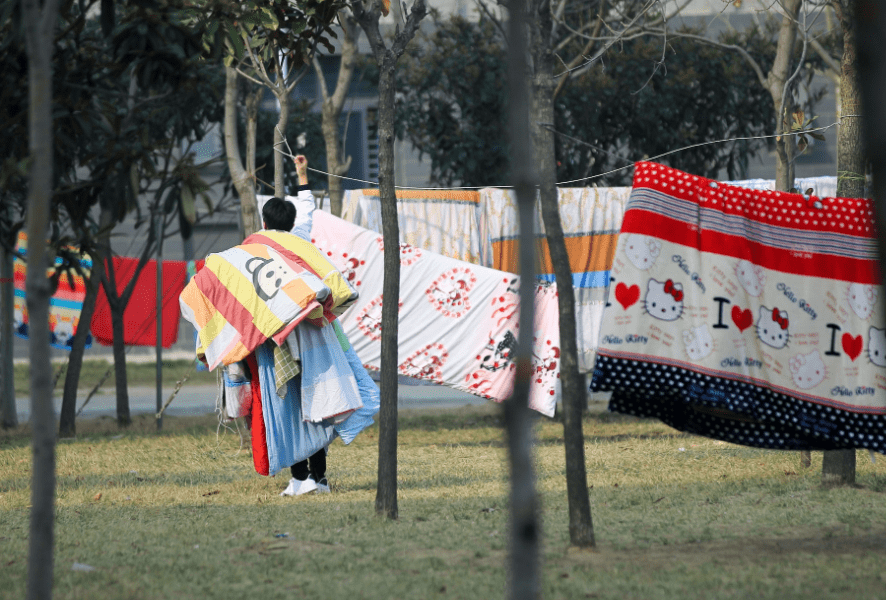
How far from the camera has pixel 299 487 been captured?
17.6ft

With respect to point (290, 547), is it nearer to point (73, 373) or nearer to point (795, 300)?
point (795, 300)

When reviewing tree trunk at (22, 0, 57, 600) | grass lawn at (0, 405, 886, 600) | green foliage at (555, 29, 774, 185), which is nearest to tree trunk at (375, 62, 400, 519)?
grass lawn at (0, 405, 886, 600)

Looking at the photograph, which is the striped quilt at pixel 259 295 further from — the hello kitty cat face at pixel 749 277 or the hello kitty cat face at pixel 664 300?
the hello kitty cat face at pixel 749 277

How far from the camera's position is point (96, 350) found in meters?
19.5

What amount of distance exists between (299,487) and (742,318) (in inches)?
98.1

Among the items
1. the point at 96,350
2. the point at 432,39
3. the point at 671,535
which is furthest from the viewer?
the point at 96,350

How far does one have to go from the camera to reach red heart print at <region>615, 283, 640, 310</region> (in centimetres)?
411

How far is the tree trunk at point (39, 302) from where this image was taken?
268 cm

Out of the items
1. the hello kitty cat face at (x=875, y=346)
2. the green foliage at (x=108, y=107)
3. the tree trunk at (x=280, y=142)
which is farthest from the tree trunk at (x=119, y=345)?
the hello kitty cat face at (x=875, y=346)

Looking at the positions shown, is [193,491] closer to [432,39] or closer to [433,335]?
[433,335]

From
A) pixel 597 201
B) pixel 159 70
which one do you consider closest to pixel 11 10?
pixel 159 70

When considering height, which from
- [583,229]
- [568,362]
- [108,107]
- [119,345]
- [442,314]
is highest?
[108,107]

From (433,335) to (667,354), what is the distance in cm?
372

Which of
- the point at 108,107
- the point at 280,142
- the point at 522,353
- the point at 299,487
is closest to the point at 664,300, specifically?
the point at 522,353
